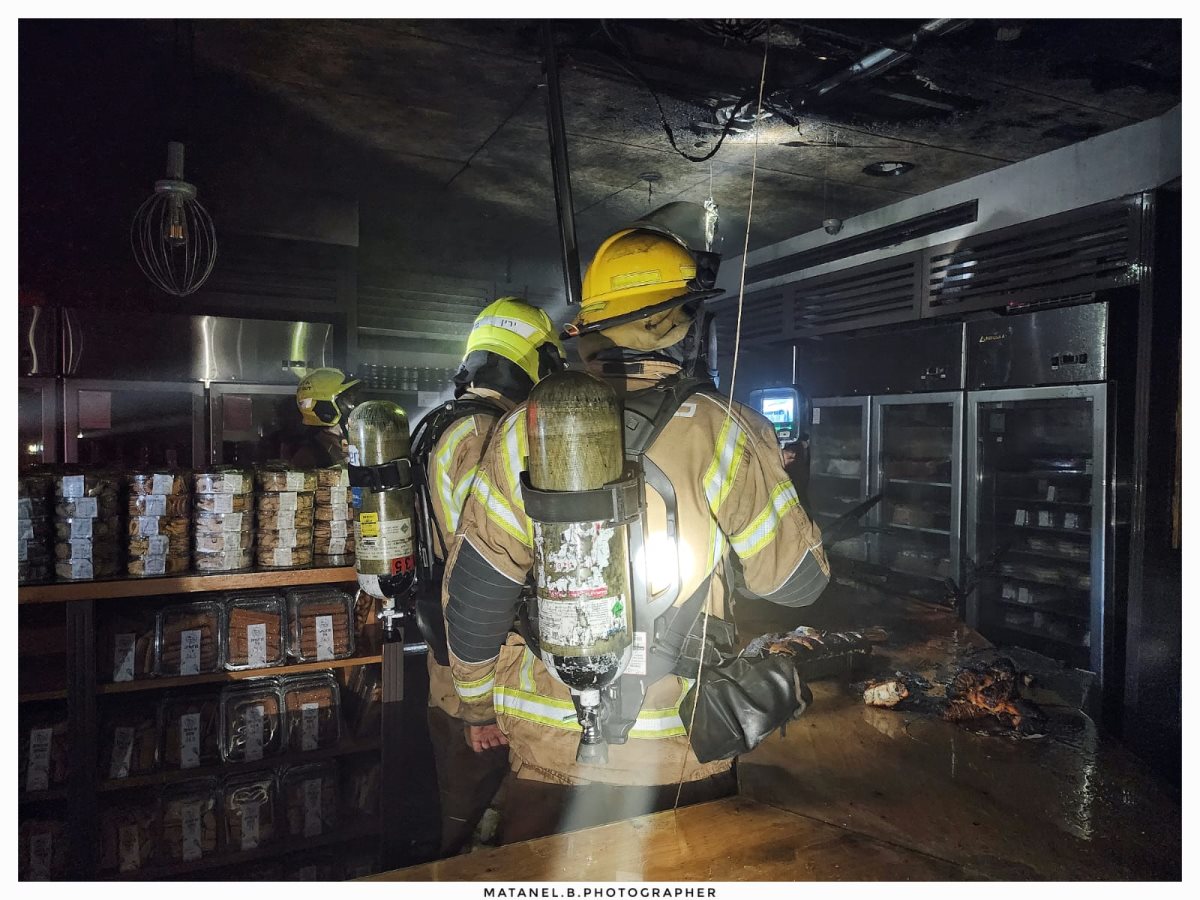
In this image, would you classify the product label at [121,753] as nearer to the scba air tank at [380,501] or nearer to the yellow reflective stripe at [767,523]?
the scba air tank at [380,501]

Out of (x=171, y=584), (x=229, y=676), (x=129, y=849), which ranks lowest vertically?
(x=129, y=849)

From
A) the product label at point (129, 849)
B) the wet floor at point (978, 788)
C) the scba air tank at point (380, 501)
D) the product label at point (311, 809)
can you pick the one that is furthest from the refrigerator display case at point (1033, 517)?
the product label at point (129, 849)

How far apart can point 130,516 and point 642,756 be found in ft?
7.80

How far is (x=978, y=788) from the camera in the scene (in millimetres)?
1895

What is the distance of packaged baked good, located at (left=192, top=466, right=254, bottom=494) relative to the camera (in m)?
2.94

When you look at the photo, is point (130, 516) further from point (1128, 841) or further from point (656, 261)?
point (1128, 841)

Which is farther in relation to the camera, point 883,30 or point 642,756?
point 883,30

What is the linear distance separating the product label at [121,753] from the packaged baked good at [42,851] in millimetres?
310

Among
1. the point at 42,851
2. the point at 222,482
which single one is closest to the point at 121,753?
the point at 42,851

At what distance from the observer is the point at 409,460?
9.06 ft

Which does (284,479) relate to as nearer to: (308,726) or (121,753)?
(308,726)

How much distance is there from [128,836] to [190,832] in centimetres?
24

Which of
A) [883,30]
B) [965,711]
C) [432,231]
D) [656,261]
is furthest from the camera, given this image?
[432,231]

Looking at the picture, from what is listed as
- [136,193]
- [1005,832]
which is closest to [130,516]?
[136,193]
